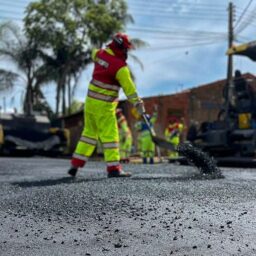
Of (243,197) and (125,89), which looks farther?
(125,89)

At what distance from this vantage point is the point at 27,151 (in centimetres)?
1770

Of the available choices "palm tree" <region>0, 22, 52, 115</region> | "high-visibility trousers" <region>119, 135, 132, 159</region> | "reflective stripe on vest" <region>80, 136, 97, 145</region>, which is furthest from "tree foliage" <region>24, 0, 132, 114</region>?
"reflective stripe on vest" <region>80, 136, 97, 145</region>

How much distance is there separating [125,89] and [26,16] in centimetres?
2322

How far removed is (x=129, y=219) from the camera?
10.2ft

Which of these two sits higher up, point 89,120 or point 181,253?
point 89,120

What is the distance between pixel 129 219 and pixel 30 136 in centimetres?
1537

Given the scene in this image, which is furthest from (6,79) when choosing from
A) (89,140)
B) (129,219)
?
(129,219)

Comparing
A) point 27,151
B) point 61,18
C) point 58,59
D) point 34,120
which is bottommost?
point 27,151

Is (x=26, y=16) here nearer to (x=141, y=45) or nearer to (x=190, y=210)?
(x=141, y=45)

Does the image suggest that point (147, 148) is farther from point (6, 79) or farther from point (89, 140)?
point (6, 79)

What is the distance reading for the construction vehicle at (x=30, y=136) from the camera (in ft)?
57.0

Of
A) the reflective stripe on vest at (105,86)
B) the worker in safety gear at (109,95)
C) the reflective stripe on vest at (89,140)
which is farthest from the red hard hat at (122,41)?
the reflective stripe on vest at (89,140)

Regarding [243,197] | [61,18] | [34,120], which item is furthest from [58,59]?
[243,197]

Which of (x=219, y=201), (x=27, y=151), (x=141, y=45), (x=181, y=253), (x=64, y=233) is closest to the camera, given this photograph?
(x=181, y=253)
